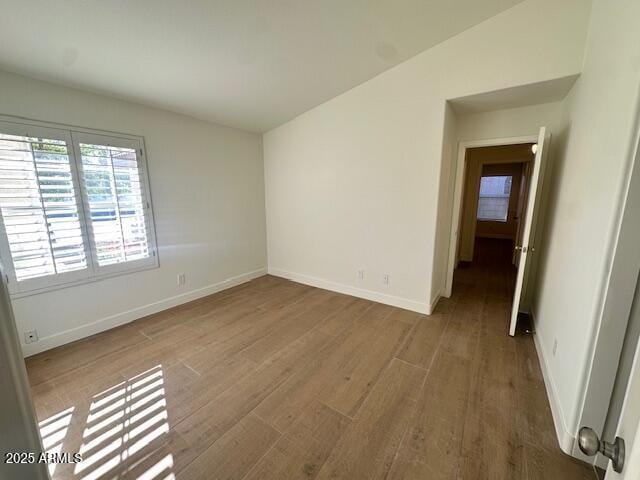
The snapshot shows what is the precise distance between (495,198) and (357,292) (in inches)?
277

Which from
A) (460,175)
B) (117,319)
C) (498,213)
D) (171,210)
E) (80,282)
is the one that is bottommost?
(117,319)

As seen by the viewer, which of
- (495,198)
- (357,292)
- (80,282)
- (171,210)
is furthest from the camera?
(495,198)

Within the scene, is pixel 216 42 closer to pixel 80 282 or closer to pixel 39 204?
pixel 39 204

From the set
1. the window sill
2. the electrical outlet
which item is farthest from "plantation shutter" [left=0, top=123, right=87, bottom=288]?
the electrical outlet

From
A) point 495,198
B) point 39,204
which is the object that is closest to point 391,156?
point 39,204

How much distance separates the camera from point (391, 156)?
10.1 ft

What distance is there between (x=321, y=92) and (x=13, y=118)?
2.85m

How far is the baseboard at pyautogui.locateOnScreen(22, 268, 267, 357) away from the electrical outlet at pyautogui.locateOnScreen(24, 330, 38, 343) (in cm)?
3

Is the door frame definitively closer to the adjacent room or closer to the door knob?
the adjacent room

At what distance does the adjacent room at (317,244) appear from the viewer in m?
1.39

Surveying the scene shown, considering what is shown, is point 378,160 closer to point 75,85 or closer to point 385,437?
point 385,437

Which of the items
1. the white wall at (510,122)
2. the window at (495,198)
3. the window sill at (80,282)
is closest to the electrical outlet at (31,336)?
the window sill at (80,282)

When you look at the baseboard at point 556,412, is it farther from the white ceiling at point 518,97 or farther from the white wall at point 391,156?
the white ceiling at point 518,97

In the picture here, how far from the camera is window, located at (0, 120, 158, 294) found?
212 cm
